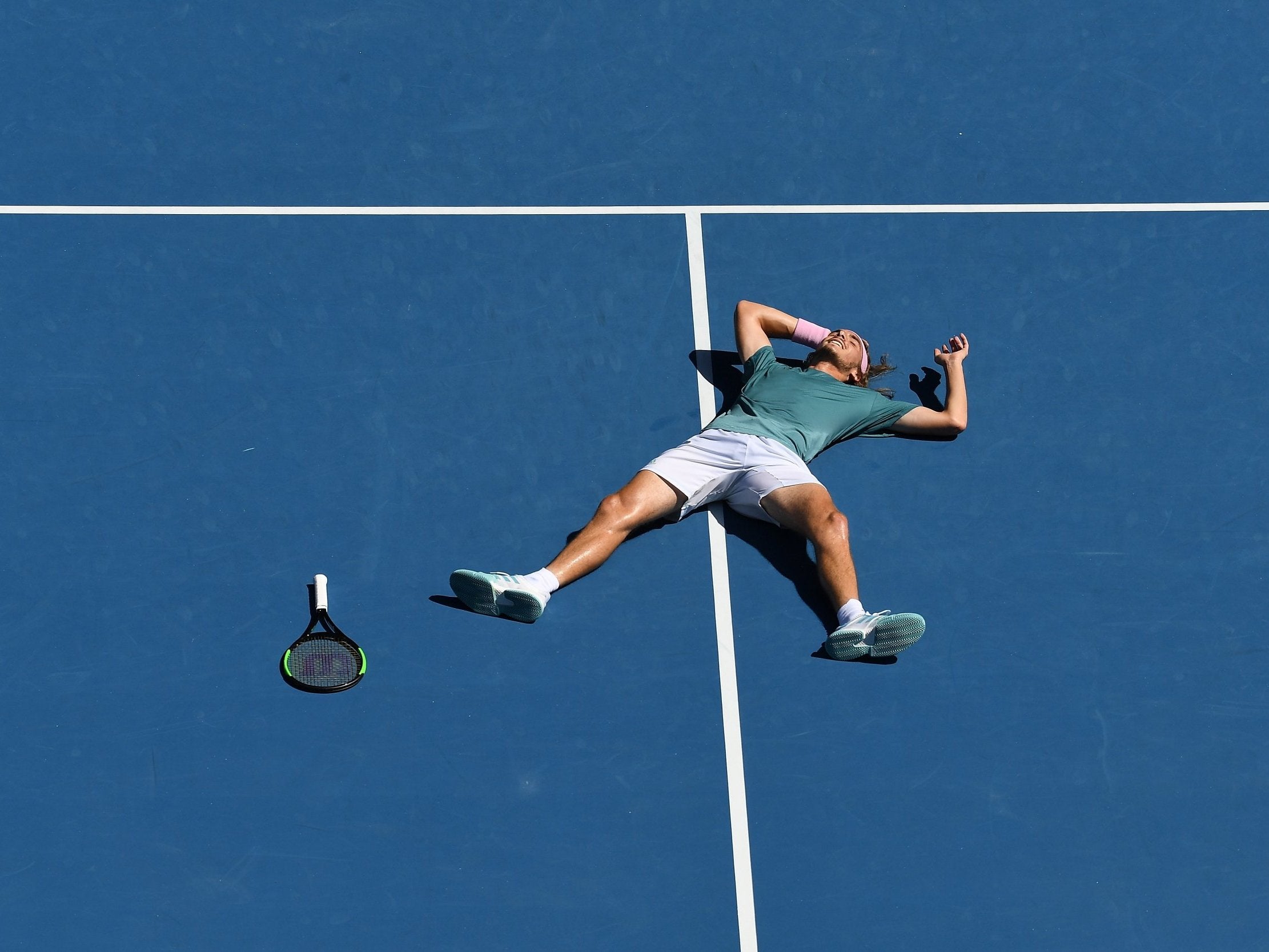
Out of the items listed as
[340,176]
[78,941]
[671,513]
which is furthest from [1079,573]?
[78,941]

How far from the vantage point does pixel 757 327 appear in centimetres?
791

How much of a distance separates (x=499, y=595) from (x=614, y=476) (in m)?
0.96

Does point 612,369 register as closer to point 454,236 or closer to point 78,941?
point 454,236

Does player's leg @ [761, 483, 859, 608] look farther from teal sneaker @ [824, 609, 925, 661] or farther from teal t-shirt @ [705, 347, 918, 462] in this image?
teal t-shirt @ [705, 347, 918, 462]

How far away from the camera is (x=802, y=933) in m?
6.75

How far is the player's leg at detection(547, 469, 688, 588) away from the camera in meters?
7.29

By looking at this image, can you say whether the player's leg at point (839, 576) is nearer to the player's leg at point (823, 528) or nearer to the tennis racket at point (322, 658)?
the player's leg at point (823, 528)

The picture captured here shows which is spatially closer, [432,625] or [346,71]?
[432,625]

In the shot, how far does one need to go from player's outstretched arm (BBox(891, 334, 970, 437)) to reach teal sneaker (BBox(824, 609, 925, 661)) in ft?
3.64

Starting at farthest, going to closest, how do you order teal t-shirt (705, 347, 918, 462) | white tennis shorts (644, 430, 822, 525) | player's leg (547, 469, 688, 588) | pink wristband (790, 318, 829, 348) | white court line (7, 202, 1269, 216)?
1. white court line (7, 202, 1269, 216)
2. pink wristband (790, 318, 829, 348)
3. teal t-shirt (705, 347, 918, 462)
4. white tennis shorts (644, 430, 822, 525)
5. player's leg (547, 469, 688, 588)

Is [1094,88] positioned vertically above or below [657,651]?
above

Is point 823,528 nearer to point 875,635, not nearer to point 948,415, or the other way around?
point 875,635

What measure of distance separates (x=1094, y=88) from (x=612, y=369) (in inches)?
136

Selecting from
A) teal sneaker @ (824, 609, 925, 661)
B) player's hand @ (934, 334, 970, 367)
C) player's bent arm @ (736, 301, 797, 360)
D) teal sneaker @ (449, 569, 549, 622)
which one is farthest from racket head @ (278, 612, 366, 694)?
player's hand @ (934, 334, 970, 367)
